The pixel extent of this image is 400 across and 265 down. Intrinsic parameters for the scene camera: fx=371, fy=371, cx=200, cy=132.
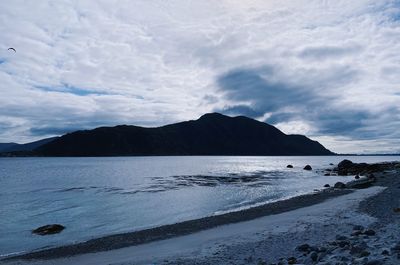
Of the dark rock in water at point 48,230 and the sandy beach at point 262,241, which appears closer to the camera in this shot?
the sandy beach at point 262,241

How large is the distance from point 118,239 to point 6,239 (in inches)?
301

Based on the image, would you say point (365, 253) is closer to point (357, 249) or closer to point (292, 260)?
point (357, 249)

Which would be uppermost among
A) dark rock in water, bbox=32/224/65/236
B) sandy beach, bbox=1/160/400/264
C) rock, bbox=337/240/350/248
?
rock, bbox=337/240/350/248

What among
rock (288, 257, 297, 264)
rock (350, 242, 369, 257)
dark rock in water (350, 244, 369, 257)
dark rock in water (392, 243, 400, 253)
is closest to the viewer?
dark rock in water (392, 243, 400, 253)

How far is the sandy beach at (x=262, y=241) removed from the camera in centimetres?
1409

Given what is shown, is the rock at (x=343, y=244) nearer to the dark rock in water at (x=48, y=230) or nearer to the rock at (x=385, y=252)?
the rock at (x=385, y=252)

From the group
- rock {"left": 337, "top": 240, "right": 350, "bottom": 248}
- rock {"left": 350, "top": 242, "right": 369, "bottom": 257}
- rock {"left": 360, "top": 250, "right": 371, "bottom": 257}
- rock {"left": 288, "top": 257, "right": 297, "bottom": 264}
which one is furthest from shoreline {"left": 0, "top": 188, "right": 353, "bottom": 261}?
rock {"left": 360, "top": 250, "right": 371, "bottom": 257}

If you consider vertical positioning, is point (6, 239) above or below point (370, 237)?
below

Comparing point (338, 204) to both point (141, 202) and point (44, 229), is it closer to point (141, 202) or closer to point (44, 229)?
point (141, 202)

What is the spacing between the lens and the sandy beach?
46.2ft

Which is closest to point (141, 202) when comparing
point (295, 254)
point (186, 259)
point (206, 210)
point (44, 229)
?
point (206, 210)

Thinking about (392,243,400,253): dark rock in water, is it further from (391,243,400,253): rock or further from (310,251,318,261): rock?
(310,251,318,261): rock

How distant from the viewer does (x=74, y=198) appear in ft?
147

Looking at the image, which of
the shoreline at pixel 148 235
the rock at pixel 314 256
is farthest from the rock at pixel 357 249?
the shoreline at pixel 148 235
